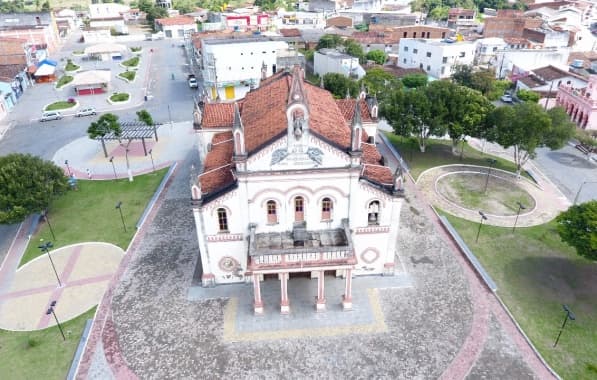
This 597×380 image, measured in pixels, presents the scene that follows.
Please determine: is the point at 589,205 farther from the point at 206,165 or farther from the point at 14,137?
the point at 14,137

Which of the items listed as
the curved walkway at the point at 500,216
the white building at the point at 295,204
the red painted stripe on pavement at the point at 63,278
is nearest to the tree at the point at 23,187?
the red painted stripe on pavement at the point at 63,278

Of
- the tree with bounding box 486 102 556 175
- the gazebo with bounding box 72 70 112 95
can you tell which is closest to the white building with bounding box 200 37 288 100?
the gazebo with bounding box 72 70 112 95

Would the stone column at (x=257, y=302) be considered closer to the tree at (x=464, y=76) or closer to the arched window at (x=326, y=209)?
the arched window at (x=326, y=209)

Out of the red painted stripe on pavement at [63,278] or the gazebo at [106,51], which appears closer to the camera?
the red painted stripe on pavement at [63,278]

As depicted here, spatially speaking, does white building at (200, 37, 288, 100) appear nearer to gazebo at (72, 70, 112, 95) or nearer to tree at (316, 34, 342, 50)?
gazebo at (72, 70, 112, 95)

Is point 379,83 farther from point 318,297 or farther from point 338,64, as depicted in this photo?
point 318,297

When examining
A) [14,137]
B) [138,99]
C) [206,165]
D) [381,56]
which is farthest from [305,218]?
[381,56]
